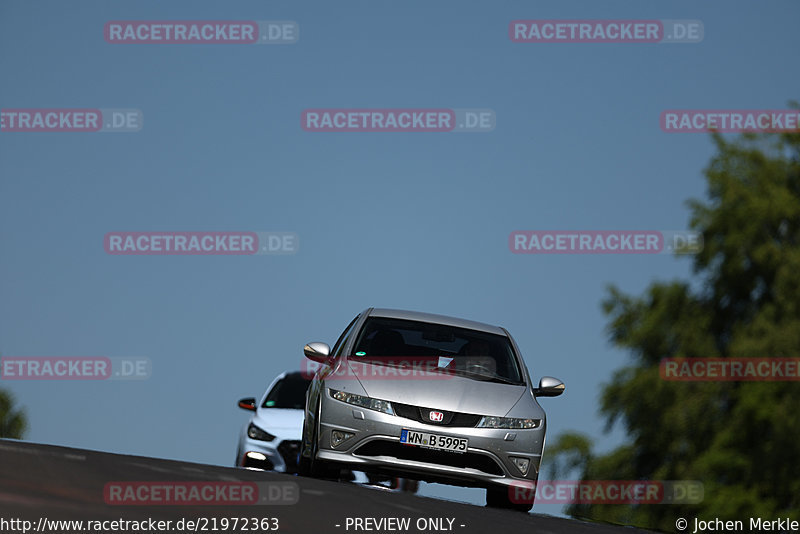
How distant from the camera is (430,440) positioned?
11.9 metres

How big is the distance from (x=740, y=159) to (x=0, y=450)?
25.1m

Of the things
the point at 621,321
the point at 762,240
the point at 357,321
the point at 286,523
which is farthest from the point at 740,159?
the point at 286,523

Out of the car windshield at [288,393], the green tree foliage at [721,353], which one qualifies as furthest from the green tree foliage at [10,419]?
the car windshield at [288,393]

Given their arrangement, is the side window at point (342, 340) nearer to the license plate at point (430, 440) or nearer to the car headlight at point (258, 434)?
the license plate at point (430, 440)

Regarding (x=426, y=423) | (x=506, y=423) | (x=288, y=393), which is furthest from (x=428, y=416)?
(x=288, y=393)

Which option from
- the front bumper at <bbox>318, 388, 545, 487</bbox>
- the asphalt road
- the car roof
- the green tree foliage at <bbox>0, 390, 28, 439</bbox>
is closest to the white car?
the car roof

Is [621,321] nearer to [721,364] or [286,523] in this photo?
[721,364]

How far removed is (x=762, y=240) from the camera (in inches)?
1273

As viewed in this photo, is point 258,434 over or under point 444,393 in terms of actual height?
under

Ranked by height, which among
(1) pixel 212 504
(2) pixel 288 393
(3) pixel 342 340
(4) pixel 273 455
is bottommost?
(1) pixel 212 504

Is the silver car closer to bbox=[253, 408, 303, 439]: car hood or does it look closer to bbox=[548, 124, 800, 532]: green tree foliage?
bbox=[253, 408, 303, 439]: car hood

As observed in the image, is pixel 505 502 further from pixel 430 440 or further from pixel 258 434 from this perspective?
pixel 258 434

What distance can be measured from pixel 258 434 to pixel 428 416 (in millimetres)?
4437

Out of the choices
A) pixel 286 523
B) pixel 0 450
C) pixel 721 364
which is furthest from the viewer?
pixel 721 364
